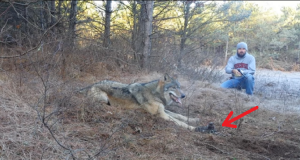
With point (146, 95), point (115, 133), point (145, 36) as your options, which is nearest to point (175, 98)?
point (146, 95)

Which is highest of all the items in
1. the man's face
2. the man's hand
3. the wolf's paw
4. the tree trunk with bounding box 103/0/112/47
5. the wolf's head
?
the tree trunk with bounding box 103/0/112/47

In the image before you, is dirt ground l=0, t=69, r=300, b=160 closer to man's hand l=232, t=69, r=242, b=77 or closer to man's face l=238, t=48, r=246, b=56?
man's hand l=232, t=69, r=242, b=77

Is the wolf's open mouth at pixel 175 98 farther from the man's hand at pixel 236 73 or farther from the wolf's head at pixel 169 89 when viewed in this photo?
the man's hand at pixel 236 73

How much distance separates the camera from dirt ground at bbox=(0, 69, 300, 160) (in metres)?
3.02

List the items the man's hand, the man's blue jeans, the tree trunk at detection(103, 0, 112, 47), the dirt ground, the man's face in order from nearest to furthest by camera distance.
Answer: the dirt ground
the man's blue jeans
the man's hand
the man's face
the tree trunk at detection(103, 0, 112, 47)

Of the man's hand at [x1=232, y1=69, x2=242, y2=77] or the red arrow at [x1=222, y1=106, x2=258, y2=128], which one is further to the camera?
the man's hand at [x1=232, y1=69, x2=242, y2=77]

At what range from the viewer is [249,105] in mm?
6797

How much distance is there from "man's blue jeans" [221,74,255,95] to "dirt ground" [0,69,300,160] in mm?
2465

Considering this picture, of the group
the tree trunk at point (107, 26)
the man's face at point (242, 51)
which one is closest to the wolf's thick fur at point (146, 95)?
the man's face at point (242, 51)

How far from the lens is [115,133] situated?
3768 millimetres

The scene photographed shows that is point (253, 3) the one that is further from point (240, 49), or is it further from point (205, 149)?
point (205, 149)

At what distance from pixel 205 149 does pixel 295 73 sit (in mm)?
6663

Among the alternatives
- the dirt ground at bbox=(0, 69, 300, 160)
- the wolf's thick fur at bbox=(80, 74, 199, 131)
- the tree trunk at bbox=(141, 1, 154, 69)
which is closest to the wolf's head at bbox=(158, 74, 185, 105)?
the wolf's thick fur at bbox=(80, 74, 199, 131)

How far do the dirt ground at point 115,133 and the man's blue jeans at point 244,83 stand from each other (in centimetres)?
247
